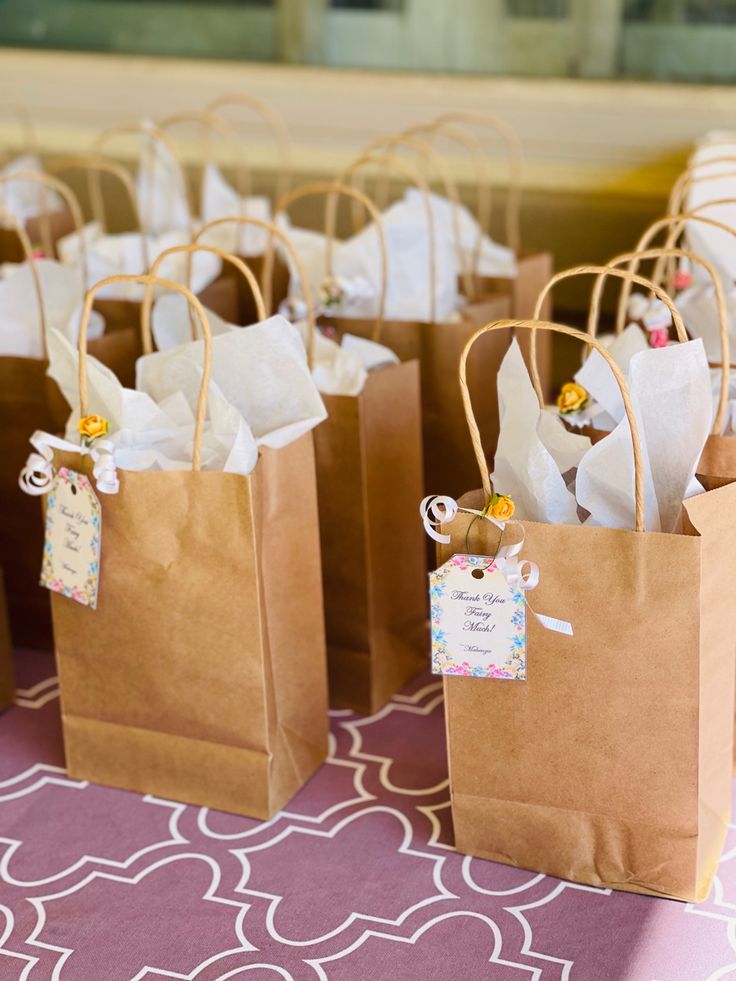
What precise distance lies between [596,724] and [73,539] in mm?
737

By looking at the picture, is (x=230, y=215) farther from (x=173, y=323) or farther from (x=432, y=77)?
(x=173, y=323)

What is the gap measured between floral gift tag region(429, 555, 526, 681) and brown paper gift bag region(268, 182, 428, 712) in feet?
1.42

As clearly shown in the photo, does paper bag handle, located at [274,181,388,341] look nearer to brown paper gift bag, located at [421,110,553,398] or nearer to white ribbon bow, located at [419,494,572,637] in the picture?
brown paper gift bag, located at [421,110,553,398]

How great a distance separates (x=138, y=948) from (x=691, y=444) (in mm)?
904

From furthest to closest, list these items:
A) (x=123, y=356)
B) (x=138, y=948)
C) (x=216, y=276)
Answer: (x=216, y=276) < (x=123, y=356) < (x=138, y=948)

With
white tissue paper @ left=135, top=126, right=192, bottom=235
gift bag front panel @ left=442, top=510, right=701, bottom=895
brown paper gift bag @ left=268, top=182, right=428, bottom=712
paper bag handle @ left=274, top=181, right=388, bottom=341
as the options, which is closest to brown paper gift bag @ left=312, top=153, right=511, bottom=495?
paper bag handle @ left=274, top=181, right=388, bottom=341

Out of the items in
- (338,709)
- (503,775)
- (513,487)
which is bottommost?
(338,709)

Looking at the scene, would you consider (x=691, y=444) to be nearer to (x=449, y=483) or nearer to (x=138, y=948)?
(x=449, y=483)

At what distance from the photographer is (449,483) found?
7.09 feet

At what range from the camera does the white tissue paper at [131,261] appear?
2.47 meters

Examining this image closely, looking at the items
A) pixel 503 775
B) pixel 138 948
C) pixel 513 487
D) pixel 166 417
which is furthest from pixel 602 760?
pixel 166 417

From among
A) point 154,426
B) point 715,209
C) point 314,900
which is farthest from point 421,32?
point 314,900

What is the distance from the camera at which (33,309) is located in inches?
82.5

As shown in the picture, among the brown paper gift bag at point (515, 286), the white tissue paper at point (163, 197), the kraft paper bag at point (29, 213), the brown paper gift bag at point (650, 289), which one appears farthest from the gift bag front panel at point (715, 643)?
the kraft paper bag at point (29, 213)
